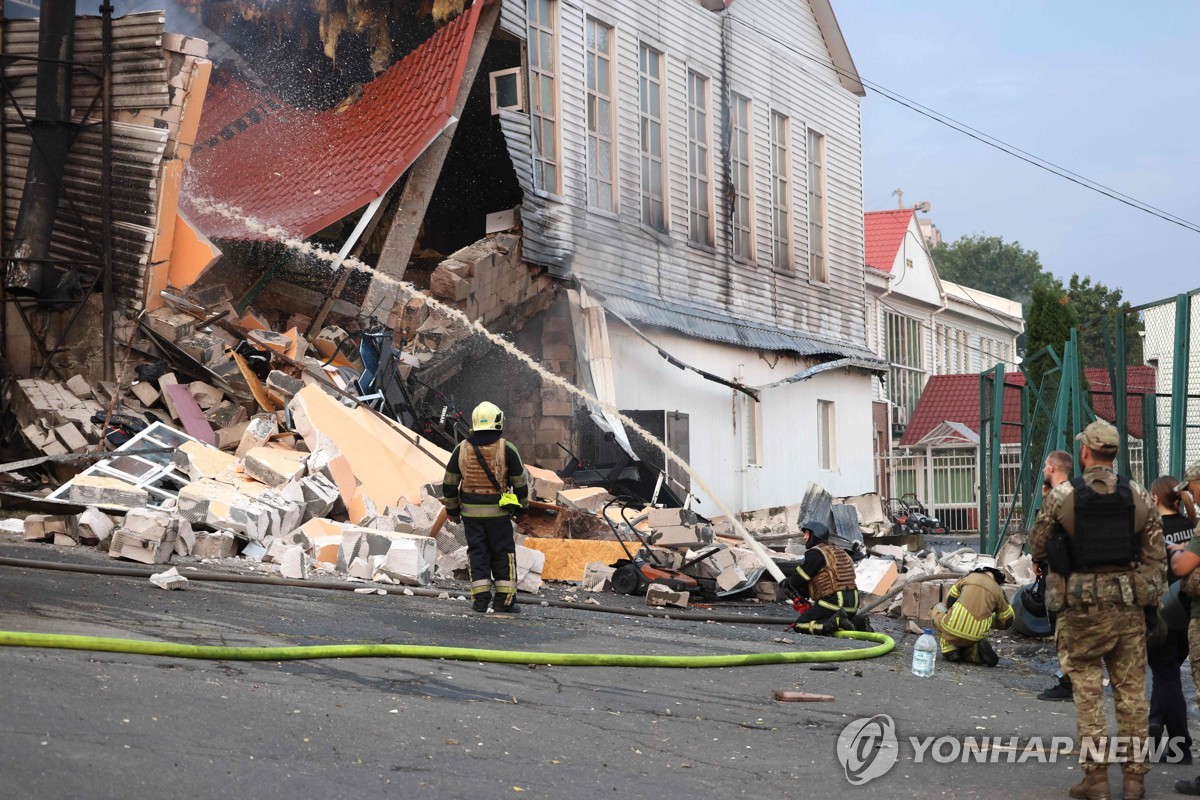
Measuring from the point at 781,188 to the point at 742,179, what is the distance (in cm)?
162

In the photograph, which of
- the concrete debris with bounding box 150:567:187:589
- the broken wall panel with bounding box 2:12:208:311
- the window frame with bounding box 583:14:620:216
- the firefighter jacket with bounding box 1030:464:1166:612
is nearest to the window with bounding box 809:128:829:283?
the window frame with bounding box 583:14:620:216

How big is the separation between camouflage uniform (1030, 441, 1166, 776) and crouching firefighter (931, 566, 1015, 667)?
3.87 meters

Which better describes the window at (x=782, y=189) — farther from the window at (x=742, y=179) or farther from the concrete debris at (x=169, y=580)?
the concrete debris at (x=169, y=580)

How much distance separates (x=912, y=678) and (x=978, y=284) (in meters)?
91.3

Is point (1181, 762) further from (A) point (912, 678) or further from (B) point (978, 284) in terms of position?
(B) point (978, 284)

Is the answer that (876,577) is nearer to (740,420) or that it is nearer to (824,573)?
(824,573)

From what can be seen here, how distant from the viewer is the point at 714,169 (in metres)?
21.8

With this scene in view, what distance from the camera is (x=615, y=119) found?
63.0 feet

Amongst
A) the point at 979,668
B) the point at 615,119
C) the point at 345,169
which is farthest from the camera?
the point at 615,119

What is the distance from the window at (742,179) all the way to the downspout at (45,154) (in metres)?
11.2

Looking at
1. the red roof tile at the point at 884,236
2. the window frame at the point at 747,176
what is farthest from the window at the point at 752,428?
the red roof tile at the point at 884,236

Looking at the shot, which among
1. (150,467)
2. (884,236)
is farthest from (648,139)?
(884,236)

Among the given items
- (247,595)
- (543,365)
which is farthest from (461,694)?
(543,365)

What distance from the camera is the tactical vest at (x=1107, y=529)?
5637 mm
